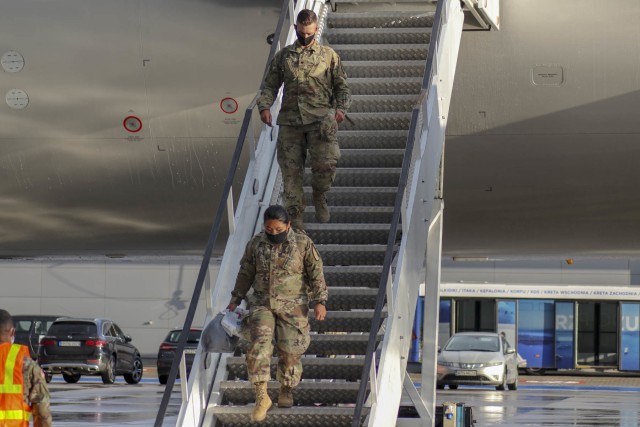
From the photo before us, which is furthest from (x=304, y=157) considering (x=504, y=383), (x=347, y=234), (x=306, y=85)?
(x=504, y=383)

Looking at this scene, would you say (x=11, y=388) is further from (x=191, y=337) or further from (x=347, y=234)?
(x=191, y=337)

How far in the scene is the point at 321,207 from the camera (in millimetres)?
8516

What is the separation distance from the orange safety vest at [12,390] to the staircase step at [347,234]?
2852 millimetres

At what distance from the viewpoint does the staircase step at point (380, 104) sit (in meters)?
9.44

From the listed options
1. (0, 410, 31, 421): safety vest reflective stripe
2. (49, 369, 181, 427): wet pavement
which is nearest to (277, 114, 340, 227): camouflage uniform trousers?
(0, 410, 31, 421): safety vest reflective stripe

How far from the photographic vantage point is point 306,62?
8414mm

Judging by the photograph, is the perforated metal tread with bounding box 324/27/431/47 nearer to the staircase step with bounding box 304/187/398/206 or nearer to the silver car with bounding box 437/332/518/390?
the staircase step with bounding box 304/187/398/206

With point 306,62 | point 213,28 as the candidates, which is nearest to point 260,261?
point 306,62

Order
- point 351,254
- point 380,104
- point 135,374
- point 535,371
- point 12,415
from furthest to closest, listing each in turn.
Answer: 1. point 535,371
2. point 135,374
3. point 380,104
4. point 351,254
5. point 12,415

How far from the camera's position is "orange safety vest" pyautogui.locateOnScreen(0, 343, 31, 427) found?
6.39m

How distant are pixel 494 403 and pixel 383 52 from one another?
1155cm

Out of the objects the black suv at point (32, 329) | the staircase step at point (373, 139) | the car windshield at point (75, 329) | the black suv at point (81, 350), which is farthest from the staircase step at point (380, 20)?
the black suv at point (32, 329)

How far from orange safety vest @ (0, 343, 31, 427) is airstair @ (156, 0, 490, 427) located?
44.9 inches

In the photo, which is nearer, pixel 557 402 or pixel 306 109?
pixel 306 109
